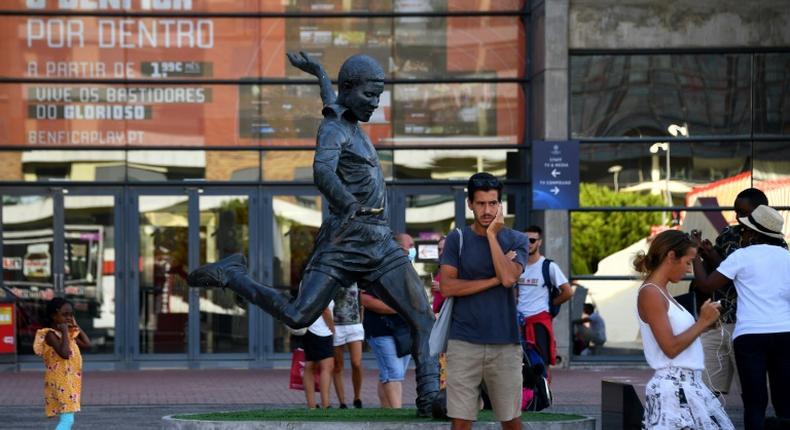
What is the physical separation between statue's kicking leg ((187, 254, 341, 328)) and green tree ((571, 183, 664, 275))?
A: 12.6 meters

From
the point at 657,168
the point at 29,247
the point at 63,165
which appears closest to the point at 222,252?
the point at 63,165

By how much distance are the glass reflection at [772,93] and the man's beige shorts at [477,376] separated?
14.8m

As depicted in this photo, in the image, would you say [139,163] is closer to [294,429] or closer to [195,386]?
[195,386]

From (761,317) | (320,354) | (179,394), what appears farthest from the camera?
(179,394)

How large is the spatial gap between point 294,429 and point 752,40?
1433cm

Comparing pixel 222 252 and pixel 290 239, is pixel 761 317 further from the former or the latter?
pixel 222 252

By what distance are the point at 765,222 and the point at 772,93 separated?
1311 centimetres

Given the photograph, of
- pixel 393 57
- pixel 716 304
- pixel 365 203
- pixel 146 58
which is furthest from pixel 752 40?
pixel 716 304

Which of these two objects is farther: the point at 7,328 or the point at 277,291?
the point at 7,328

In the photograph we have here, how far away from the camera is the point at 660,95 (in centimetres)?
2292

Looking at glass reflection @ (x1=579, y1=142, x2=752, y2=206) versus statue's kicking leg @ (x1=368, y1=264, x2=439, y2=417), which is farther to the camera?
glass reflection @ (x1=579, y1=142, x2=752, y2=206)

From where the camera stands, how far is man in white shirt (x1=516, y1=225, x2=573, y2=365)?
521 inches

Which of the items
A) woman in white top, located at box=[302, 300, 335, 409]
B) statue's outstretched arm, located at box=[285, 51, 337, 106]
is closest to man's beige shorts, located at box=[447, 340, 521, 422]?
statue's outstretched arm, located at box=[285, 51, 337, 106]

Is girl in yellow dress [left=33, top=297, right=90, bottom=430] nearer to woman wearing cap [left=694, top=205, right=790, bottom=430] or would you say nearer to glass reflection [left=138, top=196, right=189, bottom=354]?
woman wearing cap [left=694, top=205, right=790, bottom=430]
